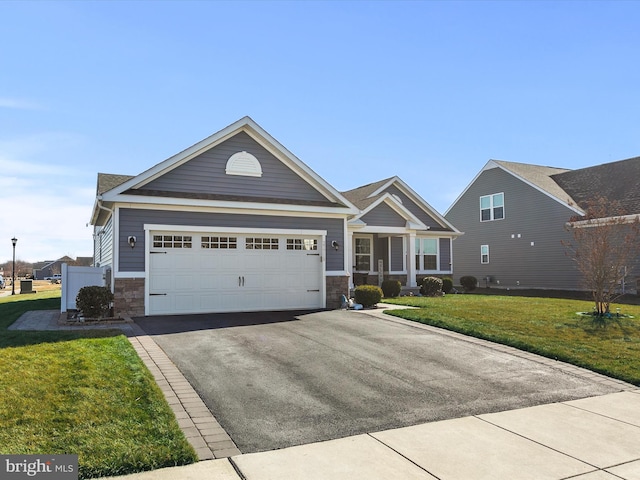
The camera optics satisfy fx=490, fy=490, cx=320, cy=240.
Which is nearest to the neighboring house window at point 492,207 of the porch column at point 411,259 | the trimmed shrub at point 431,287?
the porch column at point 411,259

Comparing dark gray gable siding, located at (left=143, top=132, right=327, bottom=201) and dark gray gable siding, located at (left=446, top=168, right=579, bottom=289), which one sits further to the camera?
dark gray gable siding, located at (left=446, top=168, right=579, bottom=289)

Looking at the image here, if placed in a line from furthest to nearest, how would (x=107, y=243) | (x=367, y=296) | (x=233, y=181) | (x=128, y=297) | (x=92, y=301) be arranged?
1. (x=107, y=243)
2. (x=367, y=296)
3. (x=233, y=181)
4. (x=128, y=297)
5. (x=92, y=301)

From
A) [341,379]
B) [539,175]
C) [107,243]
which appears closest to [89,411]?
[341,379]

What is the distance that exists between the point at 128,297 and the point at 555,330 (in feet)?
36.5

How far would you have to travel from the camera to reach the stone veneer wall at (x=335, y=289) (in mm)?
16375

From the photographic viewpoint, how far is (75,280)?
16188 mm

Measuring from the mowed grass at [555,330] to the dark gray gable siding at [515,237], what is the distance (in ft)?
38.0

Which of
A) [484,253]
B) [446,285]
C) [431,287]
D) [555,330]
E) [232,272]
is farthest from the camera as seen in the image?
[484,253]

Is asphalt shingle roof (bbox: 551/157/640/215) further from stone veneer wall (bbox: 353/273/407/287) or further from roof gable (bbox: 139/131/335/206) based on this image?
roof gable (bbox: 139/131/335/206)

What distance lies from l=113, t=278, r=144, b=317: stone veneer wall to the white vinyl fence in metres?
2.72

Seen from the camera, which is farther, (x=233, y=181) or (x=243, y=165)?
(x=243, y=165)

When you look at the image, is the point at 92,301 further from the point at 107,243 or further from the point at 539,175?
the point at 539,175

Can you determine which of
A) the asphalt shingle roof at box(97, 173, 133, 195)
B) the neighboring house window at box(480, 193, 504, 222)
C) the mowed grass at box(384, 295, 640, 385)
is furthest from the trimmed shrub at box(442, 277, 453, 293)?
the asphalt shingle roof at box(97, 173, 133, 195)

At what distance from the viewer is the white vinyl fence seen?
15672mm
